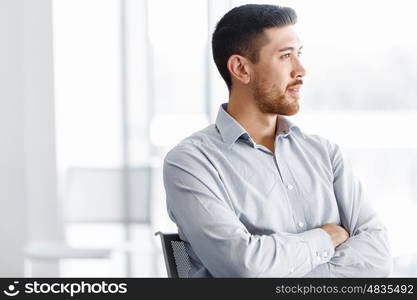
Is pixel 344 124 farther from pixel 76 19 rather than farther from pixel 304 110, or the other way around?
pixel 76 19

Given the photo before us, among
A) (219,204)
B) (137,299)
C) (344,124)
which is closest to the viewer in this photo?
(219,204)

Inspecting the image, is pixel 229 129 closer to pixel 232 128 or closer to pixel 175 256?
pixel 232 128

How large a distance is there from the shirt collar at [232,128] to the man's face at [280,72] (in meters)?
0.06

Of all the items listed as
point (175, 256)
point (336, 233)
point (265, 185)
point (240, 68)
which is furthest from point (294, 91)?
point (175, 256)

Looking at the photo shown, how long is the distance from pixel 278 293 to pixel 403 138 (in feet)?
5.38

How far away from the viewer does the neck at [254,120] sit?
6.26 feet

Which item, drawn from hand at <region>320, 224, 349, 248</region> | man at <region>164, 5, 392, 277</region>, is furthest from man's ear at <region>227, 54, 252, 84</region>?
hand at <region>320, 224, 349, 248</region>

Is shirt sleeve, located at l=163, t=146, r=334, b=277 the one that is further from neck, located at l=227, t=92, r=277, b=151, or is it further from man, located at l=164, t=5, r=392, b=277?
neck, located at l=227, t=92, r=277, b=151

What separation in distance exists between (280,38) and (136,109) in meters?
1.40

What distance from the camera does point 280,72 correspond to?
1.88 metres

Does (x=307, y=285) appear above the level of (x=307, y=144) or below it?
below

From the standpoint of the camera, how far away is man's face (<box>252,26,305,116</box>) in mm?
1872

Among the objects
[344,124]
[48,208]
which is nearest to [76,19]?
[48,208]

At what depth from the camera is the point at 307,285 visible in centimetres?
177
